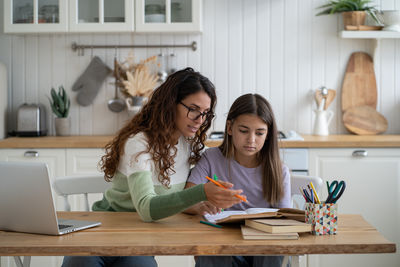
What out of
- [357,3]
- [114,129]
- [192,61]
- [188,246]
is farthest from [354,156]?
[188,246]

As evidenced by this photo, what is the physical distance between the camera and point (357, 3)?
3467mm

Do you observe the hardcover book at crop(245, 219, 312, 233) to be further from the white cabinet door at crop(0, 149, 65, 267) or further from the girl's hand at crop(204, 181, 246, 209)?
the white cabinet door at crop(0, 149, 65, 267)

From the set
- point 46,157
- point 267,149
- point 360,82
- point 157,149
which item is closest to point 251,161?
point 267,149

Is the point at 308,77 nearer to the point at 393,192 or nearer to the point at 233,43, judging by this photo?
the point at 233,43

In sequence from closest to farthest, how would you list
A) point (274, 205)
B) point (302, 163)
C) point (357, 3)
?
1. point (274, 205)
2. point (302, 163)
3. point (357, 3)

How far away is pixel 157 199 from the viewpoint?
154 centimetres

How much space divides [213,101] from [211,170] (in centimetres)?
28

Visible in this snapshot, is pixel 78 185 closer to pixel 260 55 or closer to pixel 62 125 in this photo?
pixel 62 125

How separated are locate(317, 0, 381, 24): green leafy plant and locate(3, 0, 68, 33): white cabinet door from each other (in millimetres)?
1764

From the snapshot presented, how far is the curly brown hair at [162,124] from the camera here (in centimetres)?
177

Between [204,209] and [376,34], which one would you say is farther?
[376,34]

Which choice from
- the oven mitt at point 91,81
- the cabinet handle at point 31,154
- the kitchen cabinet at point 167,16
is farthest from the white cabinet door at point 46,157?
the kitchen cabinet at point 167,16

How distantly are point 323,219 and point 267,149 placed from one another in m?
0.60

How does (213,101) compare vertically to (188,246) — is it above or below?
above
